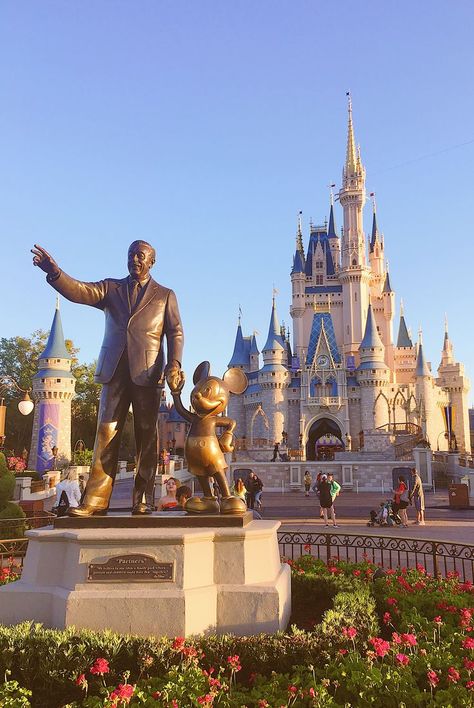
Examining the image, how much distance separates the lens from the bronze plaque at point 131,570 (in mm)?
4230

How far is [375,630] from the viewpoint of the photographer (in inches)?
168

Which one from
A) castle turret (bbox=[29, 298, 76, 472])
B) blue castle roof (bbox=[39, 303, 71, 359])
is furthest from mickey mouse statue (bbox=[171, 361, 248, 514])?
blue castle roof (bbox=[39, 303, 71, 359])

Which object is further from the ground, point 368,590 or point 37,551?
point 37,551

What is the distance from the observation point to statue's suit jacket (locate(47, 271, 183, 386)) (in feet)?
17.4

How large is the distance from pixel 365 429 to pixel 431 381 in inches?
460

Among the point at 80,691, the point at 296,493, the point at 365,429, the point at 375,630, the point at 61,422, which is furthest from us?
the point at 365,429

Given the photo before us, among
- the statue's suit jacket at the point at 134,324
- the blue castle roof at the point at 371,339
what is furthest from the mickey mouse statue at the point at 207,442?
the blue castle roof at the point at 371,339

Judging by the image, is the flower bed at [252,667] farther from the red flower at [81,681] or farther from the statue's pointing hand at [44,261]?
the statue's pointing hand at [44,261]

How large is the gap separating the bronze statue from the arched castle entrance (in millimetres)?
48097

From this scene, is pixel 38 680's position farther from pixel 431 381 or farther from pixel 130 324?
pixel 431 381

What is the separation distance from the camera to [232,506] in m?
4.82

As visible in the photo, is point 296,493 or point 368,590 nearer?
point 368,590

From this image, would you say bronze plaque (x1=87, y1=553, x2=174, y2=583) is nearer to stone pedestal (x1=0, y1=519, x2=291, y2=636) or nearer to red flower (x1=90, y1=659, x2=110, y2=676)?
stone pedestal (x1=0, y1=519, x2=291, y2=636)

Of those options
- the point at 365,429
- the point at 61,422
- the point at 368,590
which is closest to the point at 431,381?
the point at 365,429
